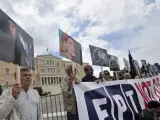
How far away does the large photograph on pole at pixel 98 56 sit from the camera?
1275 cm

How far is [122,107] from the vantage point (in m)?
4.80

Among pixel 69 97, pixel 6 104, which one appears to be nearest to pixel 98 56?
pixel 69 97

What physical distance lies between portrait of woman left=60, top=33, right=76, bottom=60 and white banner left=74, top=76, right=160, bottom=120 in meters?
2.02

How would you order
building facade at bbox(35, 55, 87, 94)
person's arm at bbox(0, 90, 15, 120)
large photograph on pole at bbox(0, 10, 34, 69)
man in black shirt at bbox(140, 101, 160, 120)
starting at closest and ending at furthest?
person's arm at bbox(0, 90, 15, 120) < large photograph on pole at bbox(0, 10, 34, 69) < man in black shirt at bbox(140, 101, 160, 120) < building facade at bbox(35, 55, 87, 94)

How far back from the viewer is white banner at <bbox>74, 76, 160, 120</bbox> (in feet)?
13.5

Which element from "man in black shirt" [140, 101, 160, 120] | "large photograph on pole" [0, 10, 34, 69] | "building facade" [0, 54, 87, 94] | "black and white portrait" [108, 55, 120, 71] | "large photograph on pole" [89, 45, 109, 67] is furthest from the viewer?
"building facade" [0, 54, 87, 94]

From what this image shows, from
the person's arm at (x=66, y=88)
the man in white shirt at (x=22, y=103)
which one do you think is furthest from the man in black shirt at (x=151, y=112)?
the man in white shirt at (x=22, y=103)

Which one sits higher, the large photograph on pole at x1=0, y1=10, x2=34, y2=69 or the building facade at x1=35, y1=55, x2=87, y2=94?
the building facade at x1=35, y1=55, x2=87, y2=94

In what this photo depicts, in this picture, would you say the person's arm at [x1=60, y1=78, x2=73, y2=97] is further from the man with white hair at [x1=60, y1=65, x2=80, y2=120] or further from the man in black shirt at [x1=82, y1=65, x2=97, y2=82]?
the man in black shirt at [x1=82, y1=65, x2=97, y2=82]

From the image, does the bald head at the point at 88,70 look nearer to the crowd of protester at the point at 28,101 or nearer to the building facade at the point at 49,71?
the crowd of protester at the point at 28,101

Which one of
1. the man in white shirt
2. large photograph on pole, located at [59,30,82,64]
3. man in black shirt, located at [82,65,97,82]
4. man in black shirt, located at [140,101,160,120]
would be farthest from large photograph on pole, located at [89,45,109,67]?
the man in white shirt

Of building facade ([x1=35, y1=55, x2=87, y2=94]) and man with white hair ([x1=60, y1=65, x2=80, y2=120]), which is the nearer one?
man with white hair ([x1=60, y1=65, x2=80, y2=120])

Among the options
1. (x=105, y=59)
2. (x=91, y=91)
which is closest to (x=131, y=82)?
(x=91, y=91)

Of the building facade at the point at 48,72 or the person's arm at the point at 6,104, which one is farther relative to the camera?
the building facade at the point at 48,72
